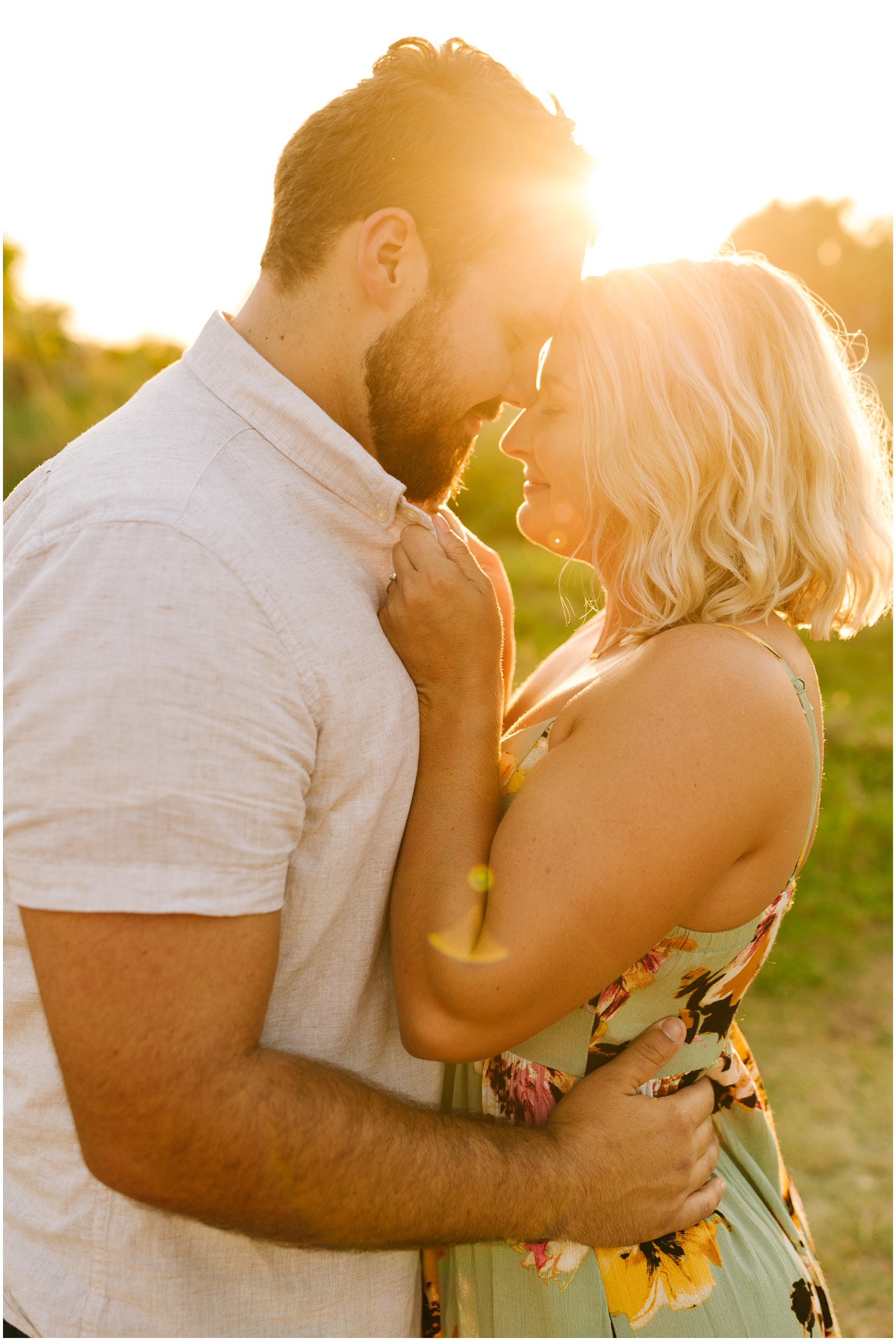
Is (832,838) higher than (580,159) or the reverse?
the reverse

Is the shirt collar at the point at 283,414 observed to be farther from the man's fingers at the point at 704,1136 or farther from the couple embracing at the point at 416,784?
the man's fingers at the point at 704,1136

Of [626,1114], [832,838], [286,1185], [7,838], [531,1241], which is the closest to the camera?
[7,838]

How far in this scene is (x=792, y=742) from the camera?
179 cm

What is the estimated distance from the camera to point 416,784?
5.97 ft

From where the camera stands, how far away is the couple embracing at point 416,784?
1361mm

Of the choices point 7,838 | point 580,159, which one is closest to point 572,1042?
point 7,838

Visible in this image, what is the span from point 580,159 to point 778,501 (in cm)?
98

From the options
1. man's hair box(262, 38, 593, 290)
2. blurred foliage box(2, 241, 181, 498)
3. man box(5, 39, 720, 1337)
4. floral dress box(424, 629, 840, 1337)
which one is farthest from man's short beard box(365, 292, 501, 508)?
blurred foliage box(2, 241, 181, 498)

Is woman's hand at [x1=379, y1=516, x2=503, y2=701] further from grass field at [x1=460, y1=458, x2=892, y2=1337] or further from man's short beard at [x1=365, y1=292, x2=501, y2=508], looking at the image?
grass field at [x1=460, y1=458, x2=892, y2=1337]

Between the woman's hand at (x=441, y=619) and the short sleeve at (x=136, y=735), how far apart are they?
16.8 inches

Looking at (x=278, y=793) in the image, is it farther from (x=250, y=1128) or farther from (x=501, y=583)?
(x=501, y=583)

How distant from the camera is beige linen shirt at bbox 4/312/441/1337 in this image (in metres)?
1.32

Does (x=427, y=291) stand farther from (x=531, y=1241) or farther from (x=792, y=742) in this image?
(x=531, y=1241)

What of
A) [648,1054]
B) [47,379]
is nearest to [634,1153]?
[648,1054]
